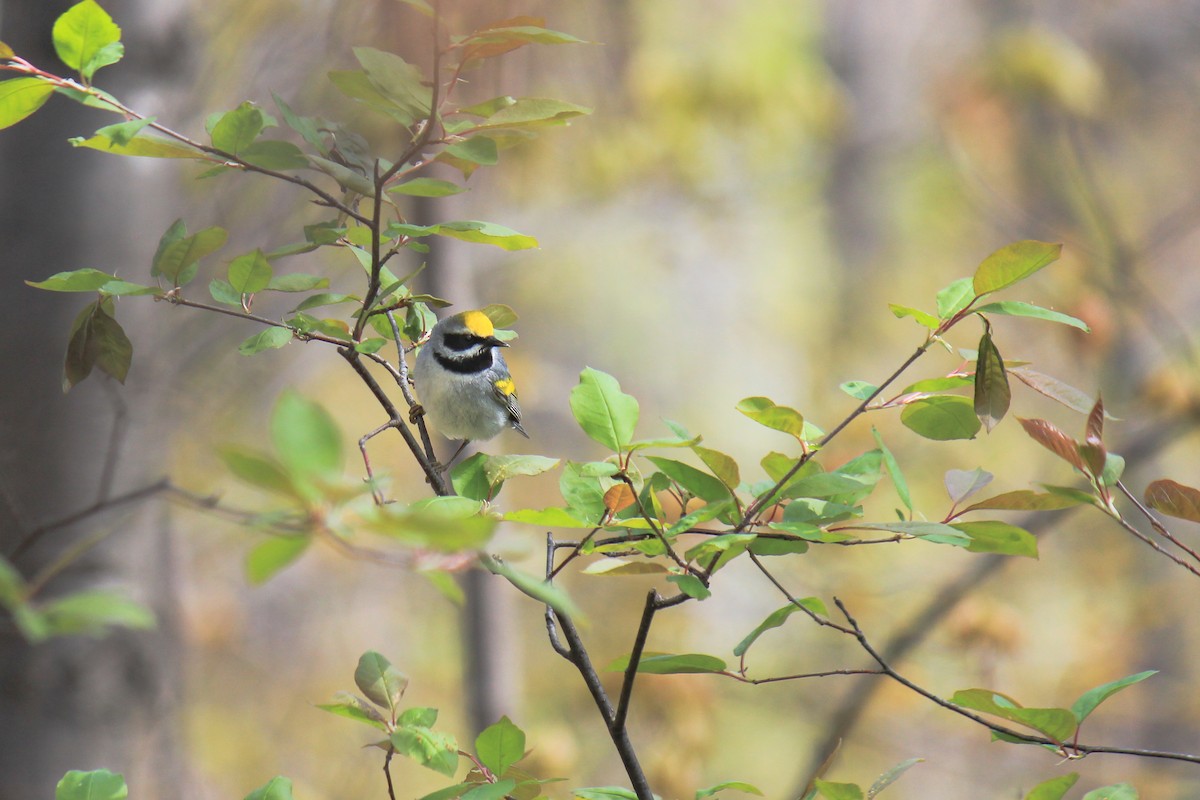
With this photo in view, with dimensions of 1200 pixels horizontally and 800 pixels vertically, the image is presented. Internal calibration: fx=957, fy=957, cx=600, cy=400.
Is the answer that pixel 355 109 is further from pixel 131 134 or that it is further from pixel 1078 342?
pixel 1078 342

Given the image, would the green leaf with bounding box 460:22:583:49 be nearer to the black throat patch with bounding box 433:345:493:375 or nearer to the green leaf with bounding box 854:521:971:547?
the green leaf with bounding box 854:521:971:547

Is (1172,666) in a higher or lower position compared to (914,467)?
lower

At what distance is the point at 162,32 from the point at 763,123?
14.6 ft

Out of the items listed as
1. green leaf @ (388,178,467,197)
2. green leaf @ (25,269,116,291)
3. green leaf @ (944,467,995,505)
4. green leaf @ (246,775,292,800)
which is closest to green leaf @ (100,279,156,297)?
green leaf @ (25,269,116,291)

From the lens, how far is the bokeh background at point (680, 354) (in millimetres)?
2457

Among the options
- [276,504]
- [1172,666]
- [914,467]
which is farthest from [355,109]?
[1172,666]

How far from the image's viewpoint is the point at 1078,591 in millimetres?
8453

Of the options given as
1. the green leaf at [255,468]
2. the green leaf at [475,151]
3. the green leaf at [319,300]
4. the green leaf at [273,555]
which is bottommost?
the green leaf at [273,555]

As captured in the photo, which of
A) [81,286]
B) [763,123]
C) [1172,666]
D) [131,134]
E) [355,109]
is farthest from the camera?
[1172,666]

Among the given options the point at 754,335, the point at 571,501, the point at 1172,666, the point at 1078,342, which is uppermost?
the point at 571,501

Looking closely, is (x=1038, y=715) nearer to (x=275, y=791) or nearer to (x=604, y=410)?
(x=604, y=410)

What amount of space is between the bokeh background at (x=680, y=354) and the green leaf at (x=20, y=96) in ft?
1.27

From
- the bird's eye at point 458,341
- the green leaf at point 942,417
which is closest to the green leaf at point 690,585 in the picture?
the green leaf at point 942,417

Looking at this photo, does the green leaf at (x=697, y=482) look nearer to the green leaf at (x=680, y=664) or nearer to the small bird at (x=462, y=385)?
the green leaf at (x=680, y=664)
